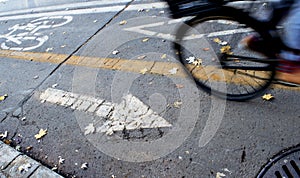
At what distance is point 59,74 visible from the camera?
443 cm

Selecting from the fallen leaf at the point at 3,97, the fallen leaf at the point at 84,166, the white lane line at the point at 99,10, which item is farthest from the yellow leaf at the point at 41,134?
the white lane line at the point at 99,10

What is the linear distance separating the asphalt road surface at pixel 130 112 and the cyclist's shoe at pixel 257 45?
622 mm

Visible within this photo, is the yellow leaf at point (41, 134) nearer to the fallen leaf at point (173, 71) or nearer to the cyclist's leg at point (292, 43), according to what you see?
the fallen leaf at point (173, 71)

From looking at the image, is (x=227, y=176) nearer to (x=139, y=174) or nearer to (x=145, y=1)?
(x=139, y=174)

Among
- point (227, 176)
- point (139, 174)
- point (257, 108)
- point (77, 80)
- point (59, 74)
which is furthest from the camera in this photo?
point (59, 74)

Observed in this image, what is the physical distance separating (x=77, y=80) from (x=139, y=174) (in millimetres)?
2127

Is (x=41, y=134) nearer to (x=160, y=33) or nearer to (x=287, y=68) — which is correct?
(x=160, y=33)

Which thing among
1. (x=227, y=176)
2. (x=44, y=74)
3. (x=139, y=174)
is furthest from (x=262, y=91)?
(x=44, y=74)

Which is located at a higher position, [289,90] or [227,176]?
[289,90]

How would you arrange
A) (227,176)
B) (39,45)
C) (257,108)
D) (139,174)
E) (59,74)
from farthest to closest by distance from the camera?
(39,45)
(59,74)
(257,108)
(139,174)
(227,176)

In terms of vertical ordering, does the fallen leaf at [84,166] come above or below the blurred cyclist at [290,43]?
below

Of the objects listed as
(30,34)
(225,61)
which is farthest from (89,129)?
(30,34)

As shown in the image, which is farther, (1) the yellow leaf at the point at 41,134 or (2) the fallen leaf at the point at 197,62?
(2) the fallen leaf at the point at 197,62

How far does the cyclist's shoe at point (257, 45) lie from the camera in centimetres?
254
